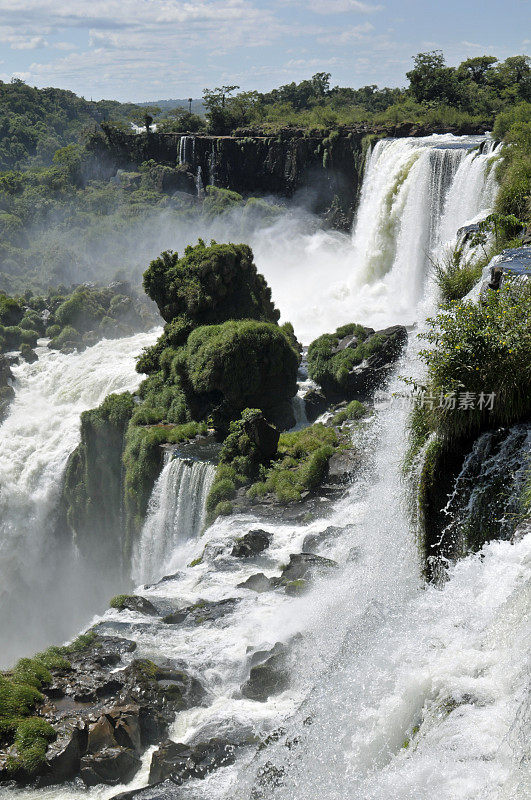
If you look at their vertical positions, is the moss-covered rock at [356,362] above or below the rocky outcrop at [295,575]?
above

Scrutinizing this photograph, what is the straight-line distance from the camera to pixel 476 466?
6.85 metres

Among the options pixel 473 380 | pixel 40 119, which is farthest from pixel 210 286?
pixel 40 119

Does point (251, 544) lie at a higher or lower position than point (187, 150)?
lower

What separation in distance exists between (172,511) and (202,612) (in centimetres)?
529

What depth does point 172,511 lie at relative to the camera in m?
16.0

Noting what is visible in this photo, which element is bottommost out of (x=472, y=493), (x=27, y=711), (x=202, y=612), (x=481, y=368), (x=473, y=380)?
(x=27, y=711)

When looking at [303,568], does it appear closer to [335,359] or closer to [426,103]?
[335,359]

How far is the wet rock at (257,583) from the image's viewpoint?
11.3 metres

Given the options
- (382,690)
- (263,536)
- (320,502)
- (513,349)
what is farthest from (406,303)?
(382,690)

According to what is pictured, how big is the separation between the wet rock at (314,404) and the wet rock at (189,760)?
11.0 metres

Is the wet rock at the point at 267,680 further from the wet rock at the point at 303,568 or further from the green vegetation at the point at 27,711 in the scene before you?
the green vegetation at the point at 27,711

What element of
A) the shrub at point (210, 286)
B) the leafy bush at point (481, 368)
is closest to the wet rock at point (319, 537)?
the leafy bush at point (481, 368)

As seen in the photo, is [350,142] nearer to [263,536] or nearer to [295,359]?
[295,359]

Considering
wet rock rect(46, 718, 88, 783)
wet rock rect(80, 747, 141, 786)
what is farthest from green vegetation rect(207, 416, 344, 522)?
wet rock rect(80, 747, 141, 786)
